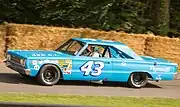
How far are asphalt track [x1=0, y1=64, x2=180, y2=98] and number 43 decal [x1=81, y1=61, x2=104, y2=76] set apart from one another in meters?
0.42

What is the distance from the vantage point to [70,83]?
15.7m

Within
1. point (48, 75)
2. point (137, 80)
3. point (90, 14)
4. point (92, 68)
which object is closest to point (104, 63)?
point (92, 68)

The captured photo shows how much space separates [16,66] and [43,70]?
0.76 m

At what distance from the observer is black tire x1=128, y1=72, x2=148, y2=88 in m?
15.9

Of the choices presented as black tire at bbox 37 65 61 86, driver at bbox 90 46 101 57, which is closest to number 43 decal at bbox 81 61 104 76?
driver at bbox 90 46 101 57

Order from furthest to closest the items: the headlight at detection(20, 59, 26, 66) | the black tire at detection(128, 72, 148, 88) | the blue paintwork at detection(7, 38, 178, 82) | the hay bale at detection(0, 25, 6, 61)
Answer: the hay bale at detection(0, 25, 6, 61) → the black tire at detection(128, 72, 148, 88) → the blue paintwork at detection(7, 38, 178, 82) → the headlight at detection(20, 59, 26, 66)

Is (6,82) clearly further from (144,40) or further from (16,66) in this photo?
(144,40)

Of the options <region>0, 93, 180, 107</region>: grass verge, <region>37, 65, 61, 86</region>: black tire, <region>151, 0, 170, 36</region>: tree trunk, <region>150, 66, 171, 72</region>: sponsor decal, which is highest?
<region>151, 0, 170, 36</region>: tree trunk

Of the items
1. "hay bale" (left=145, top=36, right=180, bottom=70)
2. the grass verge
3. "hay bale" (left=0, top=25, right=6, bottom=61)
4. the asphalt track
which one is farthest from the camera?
"hay bale" (left=145, top=36, right=180, bottom=70)

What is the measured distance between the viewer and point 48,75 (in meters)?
14.7

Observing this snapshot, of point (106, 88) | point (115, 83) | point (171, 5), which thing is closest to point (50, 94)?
point (106, 88)

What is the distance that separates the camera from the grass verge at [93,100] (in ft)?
37.0

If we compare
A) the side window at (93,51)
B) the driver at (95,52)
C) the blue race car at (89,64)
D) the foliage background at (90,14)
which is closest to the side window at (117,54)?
the blue race car at (89,64)

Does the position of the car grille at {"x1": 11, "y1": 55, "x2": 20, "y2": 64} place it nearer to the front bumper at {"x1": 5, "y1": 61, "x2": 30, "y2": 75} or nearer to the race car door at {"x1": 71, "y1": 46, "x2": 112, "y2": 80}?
the front bumper at {"x1": 5, "y1": 61, "x2": 30, "y2": 75}
